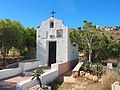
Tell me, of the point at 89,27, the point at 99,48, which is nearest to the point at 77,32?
the point at 89,27

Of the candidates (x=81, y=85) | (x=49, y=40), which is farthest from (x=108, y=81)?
(x=49, y=40)

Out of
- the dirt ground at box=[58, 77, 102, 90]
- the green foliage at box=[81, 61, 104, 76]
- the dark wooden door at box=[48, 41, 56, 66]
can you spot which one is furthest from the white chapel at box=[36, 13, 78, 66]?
the dirt ground at box=[58, 77, 102, 90]

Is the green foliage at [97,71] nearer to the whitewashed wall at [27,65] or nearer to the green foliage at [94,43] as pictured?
the green foliage at [94,43]

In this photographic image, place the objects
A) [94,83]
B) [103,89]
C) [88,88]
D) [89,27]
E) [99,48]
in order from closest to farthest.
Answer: [103,89] → [88,88] → [94,83] → [89,27] → [99,48]

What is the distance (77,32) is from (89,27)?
65.9 inches

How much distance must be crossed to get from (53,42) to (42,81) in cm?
799

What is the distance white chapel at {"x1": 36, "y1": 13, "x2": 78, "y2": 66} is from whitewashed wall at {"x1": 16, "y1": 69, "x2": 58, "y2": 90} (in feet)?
13.4

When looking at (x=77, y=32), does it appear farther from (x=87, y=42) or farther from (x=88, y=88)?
(x=88, y=88)

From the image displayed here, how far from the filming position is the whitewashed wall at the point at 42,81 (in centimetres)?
885

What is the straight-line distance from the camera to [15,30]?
18.6 metres

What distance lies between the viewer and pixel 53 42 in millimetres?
18750

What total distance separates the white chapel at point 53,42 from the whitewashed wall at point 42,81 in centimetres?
409

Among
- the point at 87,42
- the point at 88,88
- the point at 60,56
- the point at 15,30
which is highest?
the point at 15,30

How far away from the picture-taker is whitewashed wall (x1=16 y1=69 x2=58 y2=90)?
348 inches
